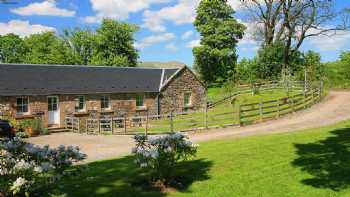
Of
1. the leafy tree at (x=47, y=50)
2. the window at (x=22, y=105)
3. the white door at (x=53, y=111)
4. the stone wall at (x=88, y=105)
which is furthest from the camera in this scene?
the leafy tree at (x=47, y=50)

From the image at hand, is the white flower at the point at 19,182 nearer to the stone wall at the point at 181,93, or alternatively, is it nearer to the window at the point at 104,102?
the window at the point at 104,102

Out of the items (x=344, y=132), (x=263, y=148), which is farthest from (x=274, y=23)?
(x=263, y=148)

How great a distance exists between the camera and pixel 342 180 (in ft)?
30.0

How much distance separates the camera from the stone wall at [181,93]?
35.9 m

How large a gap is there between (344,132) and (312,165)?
625 cm

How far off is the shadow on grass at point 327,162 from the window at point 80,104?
21157mm

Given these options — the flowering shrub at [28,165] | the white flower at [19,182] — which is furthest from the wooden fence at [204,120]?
the white flower at [19,182]

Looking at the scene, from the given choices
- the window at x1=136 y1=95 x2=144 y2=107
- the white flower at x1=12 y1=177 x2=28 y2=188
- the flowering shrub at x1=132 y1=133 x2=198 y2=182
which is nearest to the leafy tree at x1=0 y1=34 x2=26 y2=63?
the window at x1=136 y1=95 x2=144 y2=107

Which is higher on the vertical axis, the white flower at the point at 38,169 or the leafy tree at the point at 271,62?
the leafy tree at the point at 271,62

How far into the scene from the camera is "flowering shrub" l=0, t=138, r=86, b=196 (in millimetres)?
6752

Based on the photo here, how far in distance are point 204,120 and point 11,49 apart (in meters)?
64.3

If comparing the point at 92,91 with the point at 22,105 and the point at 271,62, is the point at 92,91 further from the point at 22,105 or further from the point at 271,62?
the point at 271,62

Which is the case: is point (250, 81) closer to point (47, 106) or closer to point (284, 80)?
point (284, 80)

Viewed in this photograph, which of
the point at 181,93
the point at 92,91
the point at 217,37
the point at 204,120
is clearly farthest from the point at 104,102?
the point at 217,37
